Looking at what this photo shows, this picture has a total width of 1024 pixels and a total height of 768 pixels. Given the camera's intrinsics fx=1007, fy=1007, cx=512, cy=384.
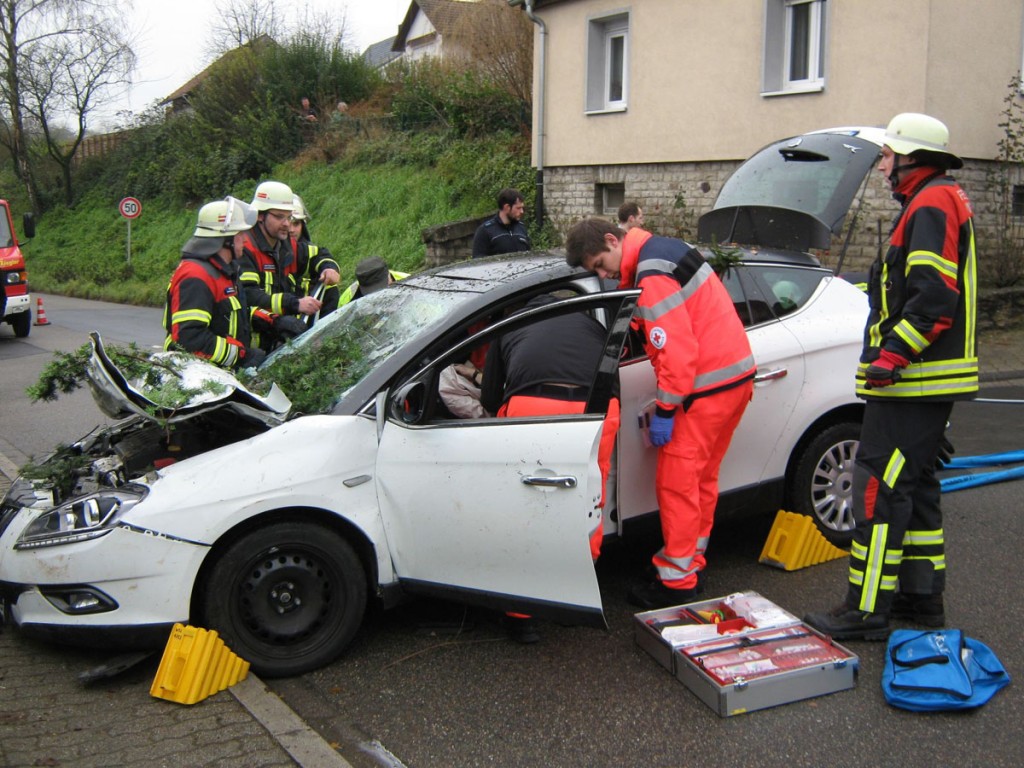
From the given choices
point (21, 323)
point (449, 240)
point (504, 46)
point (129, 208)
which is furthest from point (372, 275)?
point (129, 208)

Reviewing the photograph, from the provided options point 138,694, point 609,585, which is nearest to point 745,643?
point 609,585

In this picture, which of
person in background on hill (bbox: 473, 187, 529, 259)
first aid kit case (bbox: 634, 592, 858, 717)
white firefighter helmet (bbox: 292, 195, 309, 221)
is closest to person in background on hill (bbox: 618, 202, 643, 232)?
person in background on hill (bbox: 473, 187, 529, 259)

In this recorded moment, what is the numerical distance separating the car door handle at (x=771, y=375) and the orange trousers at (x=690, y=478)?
37cm

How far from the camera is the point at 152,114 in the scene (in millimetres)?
38094

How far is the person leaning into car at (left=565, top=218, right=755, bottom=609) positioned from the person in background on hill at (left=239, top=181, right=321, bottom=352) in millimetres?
2716

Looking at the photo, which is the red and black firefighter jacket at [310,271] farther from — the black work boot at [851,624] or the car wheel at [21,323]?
the car wheel at [21,323]

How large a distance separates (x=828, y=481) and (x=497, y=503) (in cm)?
220

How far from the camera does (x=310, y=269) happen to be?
7184 millimetres

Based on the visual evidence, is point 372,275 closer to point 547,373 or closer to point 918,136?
point 547,373

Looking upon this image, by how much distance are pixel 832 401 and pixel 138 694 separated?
3510mm

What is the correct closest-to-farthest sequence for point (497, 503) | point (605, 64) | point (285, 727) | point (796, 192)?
point (285, 727), point (497, 503), point (796, 192), point (605, 64)

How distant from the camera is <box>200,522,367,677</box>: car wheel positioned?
152 inches

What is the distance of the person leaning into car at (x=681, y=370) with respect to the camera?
4.29 m

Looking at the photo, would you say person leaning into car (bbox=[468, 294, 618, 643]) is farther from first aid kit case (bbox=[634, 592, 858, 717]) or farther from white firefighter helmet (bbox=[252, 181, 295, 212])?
white firefighter helmet (bbox=[252, 181, 295, 212])
